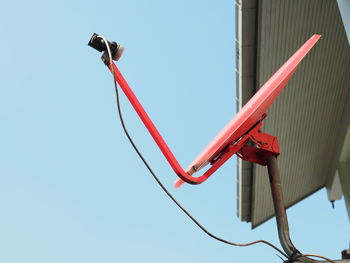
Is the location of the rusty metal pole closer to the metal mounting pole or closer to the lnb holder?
the metal mounting pole

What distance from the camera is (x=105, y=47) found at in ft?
7.14

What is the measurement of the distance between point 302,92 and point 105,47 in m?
6.42

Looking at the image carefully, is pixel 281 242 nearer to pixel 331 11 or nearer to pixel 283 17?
pixel 283 17

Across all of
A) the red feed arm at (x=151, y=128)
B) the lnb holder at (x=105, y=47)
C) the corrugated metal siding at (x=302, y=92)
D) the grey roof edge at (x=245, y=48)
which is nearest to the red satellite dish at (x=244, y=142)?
the red feed arm at (x=151, y=128)

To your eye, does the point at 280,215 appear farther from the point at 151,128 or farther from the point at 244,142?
the point at 151,128

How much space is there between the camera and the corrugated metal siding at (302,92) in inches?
252

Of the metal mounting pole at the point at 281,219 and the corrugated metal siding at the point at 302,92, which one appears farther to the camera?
the corrugated metal siding at the point at 302,92

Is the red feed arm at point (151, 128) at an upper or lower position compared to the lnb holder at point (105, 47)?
lower

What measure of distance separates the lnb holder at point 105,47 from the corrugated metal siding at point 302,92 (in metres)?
4.21

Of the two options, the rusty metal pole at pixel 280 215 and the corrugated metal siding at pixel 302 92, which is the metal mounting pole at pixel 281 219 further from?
the corrugated metal siding at pixel 302 92

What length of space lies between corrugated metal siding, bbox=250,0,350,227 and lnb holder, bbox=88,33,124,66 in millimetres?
4206

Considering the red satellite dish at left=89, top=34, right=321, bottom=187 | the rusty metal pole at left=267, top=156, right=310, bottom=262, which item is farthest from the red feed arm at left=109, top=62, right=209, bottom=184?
the rusty metal pole at left=267, top=156, right=310, bottom=262

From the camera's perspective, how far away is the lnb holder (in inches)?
84.7

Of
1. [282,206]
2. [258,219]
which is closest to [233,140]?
[282,206]
